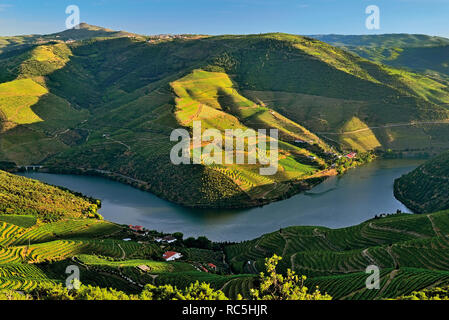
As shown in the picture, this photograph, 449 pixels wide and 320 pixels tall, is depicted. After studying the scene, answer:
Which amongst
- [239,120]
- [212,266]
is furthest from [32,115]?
[212,266]

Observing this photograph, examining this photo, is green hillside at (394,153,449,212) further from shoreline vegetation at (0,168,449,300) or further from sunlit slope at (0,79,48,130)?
sunlit slope at (0,79,48,130)

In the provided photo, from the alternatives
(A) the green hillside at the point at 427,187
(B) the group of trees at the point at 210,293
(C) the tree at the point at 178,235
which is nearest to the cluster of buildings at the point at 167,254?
(C) the tree at the point at 178,235

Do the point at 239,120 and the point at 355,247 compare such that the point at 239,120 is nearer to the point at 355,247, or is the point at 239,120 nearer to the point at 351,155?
the point at 351,155

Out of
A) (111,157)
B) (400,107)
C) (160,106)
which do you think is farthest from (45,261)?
(400,107)

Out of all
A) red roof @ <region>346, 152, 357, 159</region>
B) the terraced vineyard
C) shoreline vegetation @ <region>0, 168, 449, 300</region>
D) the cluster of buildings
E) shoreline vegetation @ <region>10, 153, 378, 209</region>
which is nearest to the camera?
the terraced vineyard

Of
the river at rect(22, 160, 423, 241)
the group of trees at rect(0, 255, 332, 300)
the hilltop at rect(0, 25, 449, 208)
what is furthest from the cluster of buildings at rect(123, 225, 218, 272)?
the group of trees at rect(0, 255, 332, 300)

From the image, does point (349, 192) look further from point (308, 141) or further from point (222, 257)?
point (222, 257)

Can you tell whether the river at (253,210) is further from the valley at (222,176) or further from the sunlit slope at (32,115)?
the sunlit slope at (32,115)
